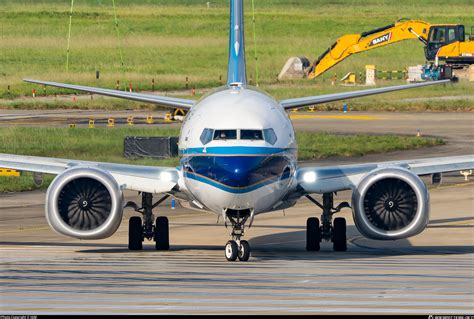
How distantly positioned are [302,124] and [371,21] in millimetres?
96262

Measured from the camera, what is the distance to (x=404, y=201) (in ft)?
98.5

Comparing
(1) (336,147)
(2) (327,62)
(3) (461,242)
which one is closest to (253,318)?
(3) (461,242)

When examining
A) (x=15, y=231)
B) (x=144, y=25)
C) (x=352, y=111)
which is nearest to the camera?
(x=15, y=231)

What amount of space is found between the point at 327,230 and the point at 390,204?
10.3 ft

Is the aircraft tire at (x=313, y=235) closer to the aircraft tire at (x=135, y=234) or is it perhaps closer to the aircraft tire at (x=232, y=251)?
the aircraft tire at (x=232, y=251)

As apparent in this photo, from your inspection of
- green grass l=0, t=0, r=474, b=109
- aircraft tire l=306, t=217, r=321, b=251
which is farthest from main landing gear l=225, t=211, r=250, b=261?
green grass l=0, t=0, r=474, b=109

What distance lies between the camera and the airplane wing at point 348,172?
100.0 feet

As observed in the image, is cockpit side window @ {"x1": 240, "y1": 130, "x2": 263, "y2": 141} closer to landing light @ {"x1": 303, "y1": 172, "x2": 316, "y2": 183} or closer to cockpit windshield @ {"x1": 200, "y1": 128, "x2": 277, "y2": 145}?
cockpit windshield @ {"x1": 200, "y1": 128, "x2": 277, "y2": 145}

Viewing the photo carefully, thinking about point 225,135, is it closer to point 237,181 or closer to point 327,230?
point 237,181

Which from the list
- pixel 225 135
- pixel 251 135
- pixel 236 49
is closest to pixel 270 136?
pixel 251 135

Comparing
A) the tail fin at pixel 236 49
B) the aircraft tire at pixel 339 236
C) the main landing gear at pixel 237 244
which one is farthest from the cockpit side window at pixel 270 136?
the tail fin at pixel 236 49

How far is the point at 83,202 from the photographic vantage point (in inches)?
1179

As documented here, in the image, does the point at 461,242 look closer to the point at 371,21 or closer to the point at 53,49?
the point at 53,49

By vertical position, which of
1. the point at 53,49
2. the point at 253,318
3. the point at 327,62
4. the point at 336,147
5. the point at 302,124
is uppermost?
the point at 53,49
